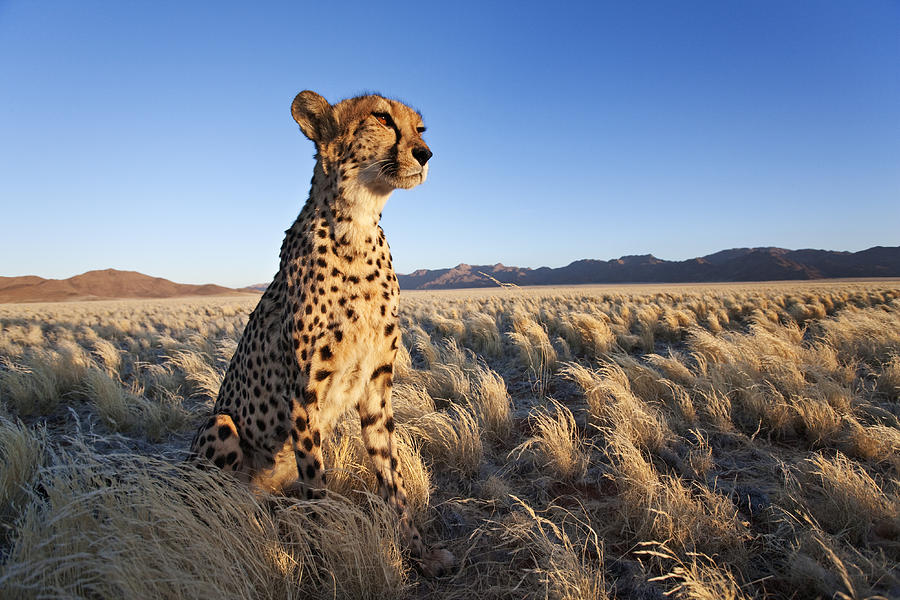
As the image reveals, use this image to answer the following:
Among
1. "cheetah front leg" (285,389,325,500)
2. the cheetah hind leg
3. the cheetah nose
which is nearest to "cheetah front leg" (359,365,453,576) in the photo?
"cheetah front leg" (285,389,325,500)

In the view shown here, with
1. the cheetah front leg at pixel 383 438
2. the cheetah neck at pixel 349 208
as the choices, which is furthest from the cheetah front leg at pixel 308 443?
the cheetah neck at pixel 349 208

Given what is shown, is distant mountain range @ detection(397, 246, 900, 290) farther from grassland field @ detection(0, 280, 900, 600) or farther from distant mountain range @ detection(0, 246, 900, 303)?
grassland field @ detection(0, 280, 900, 600)

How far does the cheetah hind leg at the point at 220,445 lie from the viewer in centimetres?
217

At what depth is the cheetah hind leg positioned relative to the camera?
2174mm

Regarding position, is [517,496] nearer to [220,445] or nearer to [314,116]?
[220,445]

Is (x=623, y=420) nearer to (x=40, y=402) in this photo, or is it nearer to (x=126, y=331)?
(x=40, y=402)

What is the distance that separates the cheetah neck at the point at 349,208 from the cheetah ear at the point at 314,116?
0.76 feet

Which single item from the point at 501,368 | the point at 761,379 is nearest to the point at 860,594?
the point at 761,379

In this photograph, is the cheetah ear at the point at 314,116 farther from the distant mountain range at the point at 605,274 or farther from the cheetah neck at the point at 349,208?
the distant mountain range at the point at 605,274

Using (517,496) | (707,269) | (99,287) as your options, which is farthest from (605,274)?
(99,287)

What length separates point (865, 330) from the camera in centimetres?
632

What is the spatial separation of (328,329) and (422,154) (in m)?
1.09

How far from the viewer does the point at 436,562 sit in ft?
6.88

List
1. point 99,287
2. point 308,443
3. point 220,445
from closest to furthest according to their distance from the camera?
point 308,443
point 220,445
point 99,287
